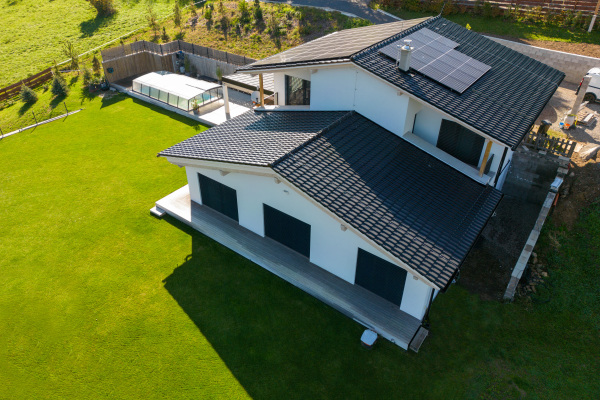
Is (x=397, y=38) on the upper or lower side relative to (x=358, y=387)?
upper

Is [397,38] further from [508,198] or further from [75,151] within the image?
[75,151]

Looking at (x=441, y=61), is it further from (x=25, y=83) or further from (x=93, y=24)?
(x=93, y=24)

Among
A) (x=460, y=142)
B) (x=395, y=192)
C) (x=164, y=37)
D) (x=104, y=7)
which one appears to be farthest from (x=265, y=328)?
(x=104, y=7)

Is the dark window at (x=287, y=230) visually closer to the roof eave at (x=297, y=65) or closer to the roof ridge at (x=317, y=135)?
the roof ridge at (x=317, y=135)

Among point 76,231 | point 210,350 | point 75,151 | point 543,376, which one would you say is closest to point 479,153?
point 543,376

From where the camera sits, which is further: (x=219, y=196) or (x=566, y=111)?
(x=566, y=111)

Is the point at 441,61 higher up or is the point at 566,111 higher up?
the point at 441,61
